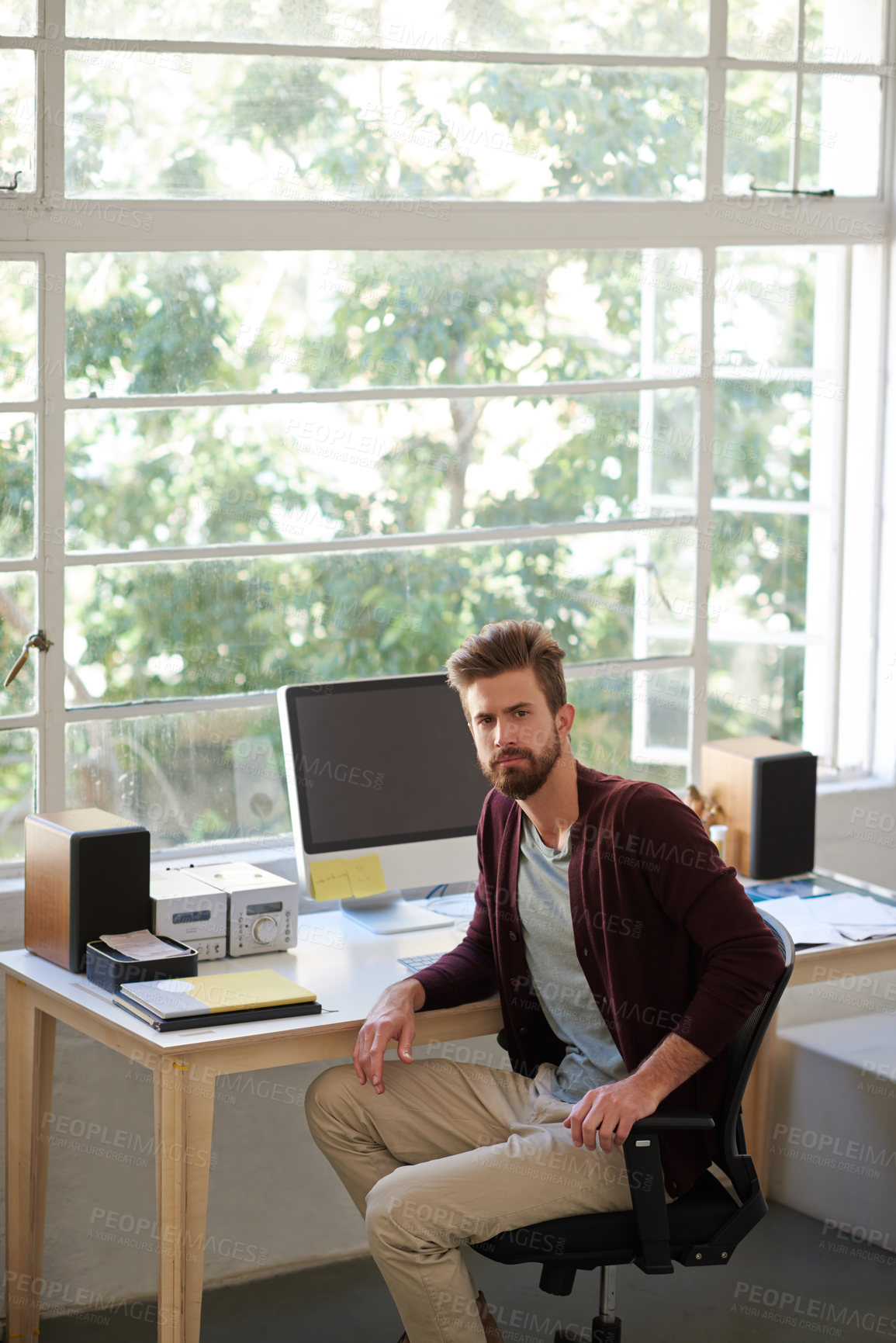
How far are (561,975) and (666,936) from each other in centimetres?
24

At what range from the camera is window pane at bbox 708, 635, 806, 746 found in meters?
3.94

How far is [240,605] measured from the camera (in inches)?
131

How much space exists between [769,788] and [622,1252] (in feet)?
4.08

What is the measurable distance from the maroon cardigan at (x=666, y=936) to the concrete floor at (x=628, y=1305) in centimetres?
84

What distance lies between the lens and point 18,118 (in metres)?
2.99

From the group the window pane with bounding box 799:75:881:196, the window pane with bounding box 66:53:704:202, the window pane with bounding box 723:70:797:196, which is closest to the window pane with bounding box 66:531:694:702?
the window pane with bounding box 66:53:704:202

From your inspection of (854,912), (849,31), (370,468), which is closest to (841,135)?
(849,31)

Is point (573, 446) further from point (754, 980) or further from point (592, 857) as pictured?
point (754, 980)

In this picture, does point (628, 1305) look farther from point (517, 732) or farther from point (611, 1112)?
point (517, 732)

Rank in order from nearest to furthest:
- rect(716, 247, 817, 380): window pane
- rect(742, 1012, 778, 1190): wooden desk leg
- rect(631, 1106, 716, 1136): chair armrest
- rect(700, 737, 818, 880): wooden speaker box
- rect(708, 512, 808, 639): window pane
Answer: rect(631, 1106, 716, 1136): chair armrest
rect(700, 737, 818, 880): wooden speaker box
rect(742, 1012, 778, 1190): wooden desk leg
rect(716, 247, 817, 380): window pane
rect(708, 512, 808, 639): window pane

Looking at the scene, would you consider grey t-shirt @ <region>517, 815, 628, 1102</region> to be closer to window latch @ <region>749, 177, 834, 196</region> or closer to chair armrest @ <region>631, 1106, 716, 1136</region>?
chair armrest @ <region>631, 1106, 716, 1136</region>

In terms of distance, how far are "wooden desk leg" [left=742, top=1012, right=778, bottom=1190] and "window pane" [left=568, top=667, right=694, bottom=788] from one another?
0.67 m

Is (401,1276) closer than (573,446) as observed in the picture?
Yes

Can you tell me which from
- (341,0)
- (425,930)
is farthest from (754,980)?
(341,0)
